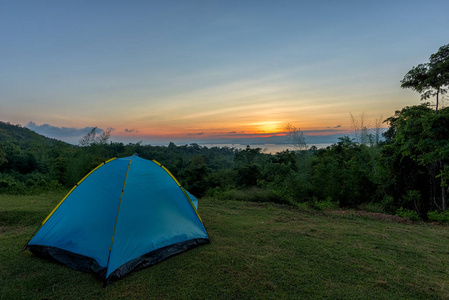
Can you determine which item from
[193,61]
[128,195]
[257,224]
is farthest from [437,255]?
[193,61]

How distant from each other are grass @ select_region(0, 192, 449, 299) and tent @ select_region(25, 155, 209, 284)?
163 millimetres

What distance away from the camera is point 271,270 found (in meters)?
2.97

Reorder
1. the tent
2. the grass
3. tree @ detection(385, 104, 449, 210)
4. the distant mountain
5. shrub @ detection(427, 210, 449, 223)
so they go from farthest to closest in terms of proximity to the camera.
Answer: the distant mountain
tree @ detection(385, 104, 449, 210)
shrub @ detection(427, 210, 449, 223)
the tent
the grass

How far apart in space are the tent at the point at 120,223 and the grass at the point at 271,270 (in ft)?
0.54

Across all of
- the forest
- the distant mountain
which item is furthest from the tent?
the distant mountain

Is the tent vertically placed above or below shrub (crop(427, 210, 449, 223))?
above

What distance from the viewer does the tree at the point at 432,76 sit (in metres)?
7.52

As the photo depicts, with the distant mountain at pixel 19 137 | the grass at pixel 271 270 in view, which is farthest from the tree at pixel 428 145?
the distant mountain at pixel 19 137

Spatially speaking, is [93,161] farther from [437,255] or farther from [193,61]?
[437,255]

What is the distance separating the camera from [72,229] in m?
3.34

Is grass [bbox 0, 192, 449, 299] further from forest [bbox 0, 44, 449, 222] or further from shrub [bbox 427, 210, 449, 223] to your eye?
forest [bbox 0, 44, 449, 222]

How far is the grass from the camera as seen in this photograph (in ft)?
8.23

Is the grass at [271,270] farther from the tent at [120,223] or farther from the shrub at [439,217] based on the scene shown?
the shrub at [439,217]

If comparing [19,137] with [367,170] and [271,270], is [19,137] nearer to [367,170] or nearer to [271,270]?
[271,270]
